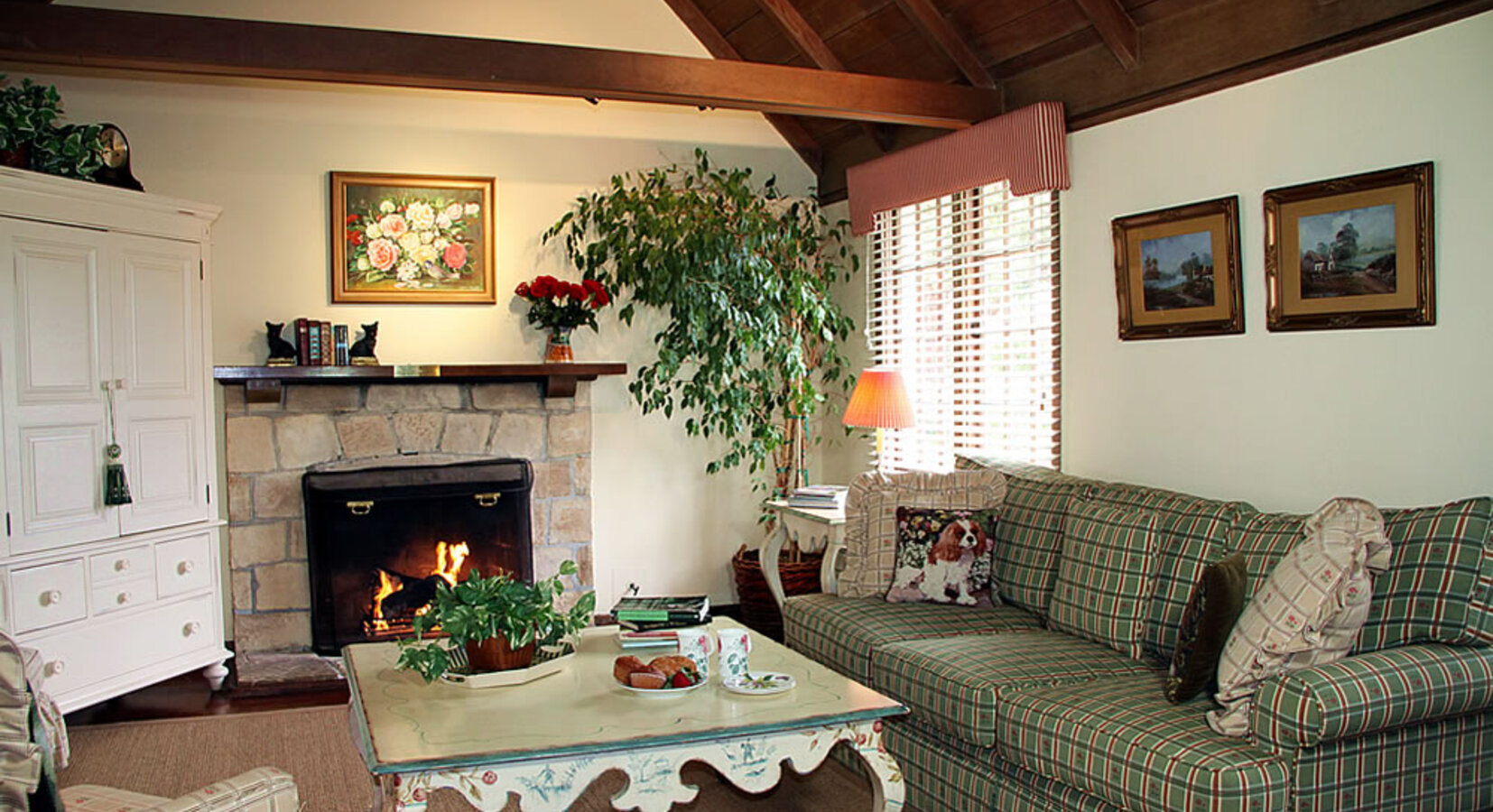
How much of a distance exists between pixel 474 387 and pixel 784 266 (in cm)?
159

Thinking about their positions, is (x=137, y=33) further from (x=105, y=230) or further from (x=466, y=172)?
(x=466, y=172)

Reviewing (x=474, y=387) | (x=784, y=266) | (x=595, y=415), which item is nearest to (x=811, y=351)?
(x=784, y=266)

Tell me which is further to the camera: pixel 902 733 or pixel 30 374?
pixel 30 374

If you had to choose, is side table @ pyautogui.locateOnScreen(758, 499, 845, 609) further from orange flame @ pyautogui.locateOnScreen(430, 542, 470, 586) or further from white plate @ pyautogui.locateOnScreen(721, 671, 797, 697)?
white plate @ pyautogui.locateOnScreen(721, 671, 797, 697)

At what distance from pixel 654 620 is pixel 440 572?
2.13 meters

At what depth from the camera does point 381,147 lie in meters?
5.29

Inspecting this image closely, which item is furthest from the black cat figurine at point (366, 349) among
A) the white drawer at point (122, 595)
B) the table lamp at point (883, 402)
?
the table lamp at point (883, 402)

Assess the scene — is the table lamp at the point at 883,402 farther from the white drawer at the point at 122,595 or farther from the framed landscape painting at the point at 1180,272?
the white drawer at the point at 122,595

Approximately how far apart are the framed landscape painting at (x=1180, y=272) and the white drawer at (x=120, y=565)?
12.0 ft

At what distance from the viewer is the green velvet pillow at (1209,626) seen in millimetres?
2719

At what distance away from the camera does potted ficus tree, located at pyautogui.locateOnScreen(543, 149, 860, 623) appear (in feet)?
17.5

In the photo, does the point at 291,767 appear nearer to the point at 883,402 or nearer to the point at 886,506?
the point at 886,506

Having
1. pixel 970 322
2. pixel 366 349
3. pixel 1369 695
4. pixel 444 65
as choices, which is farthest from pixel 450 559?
pixel 1369 695

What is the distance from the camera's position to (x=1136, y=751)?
2576mm
